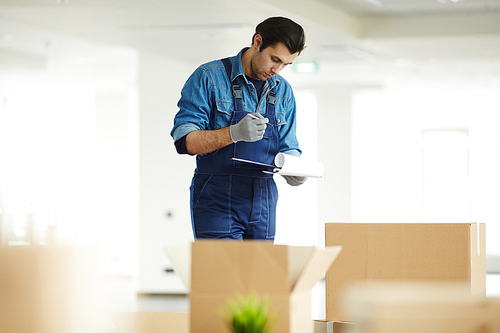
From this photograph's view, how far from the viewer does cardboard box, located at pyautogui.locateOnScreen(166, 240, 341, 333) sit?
91cm

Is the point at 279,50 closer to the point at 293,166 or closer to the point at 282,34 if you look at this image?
the point at 282,34

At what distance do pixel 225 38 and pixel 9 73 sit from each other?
246 centimetres

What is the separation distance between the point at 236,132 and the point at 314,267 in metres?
0.59

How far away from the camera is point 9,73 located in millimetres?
6168

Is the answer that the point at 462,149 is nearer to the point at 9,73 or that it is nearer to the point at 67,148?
the point at 67,148

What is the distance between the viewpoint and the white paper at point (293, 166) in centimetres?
152


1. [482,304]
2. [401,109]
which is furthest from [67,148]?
[482,304]

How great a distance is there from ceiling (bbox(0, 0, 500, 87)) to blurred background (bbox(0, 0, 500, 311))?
0.05ft

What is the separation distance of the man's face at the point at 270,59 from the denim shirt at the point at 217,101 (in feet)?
0.13

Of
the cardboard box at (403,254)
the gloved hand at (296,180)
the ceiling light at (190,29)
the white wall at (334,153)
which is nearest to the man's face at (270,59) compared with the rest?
the gloved hand at (296,180)

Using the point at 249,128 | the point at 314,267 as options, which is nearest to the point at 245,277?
the point at 314,267

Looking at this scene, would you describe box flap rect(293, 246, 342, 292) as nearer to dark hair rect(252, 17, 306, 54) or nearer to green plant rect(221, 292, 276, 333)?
green plant rect(221, 292, 276, 333)

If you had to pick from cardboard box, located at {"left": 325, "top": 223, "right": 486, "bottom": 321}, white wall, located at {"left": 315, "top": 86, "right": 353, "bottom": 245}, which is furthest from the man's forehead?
white wall, located at {"left": 315, "top": 86, "right": 353, "bottom": 245}

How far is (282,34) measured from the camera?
5.23 ft
